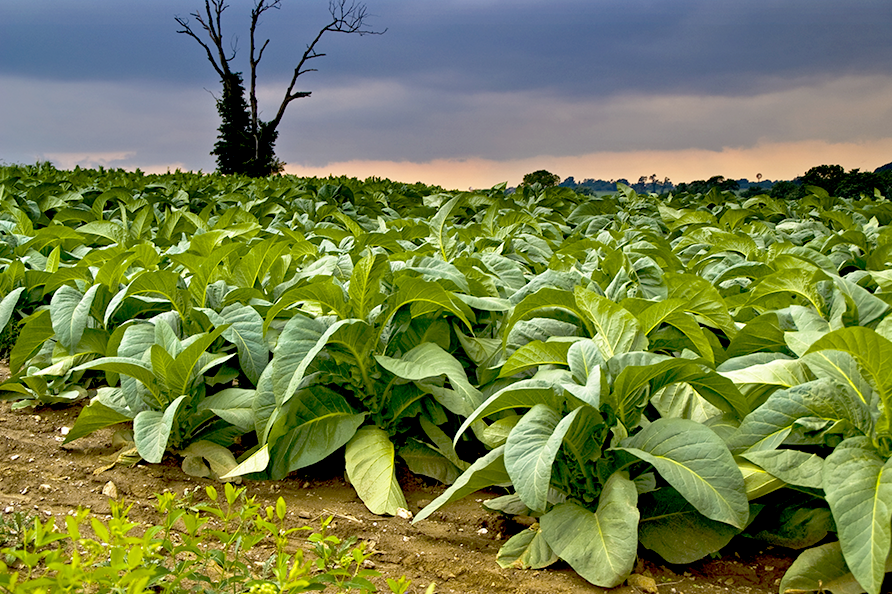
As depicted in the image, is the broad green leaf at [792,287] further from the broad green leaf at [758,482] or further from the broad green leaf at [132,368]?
the broad green leaf at [132,368]

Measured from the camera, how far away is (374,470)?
231 cm

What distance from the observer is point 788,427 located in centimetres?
175

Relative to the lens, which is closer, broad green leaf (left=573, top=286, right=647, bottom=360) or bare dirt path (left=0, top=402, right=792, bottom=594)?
bare dirt path (left=0, top=402, right=792, bottom=594)

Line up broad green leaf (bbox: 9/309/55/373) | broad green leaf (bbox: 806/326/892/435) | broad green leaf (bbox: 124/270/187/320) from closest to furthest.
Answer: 1. broad green leaf (bbox: 806/326/892/435)
2. broad green leaf (bbox: 124/270/187/320)
3. broad green leaf (bbox: 9/309/55/373)

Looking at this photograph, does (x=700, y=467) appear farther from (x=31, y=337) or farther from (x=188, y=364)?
(x=31, y=337)

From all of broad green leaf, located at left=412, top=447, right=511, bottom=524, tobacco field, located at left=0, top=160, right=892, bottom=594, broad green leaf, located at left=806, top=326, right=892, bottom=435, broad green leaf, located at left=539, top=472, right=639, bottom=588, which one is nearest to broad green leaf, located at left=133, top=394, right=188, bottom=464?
tobacco field, located at left=0, top=160, right=892, bottom=594

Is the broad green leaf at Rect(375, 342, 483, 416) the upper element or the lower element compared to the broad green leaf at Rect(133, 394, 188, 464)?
upper

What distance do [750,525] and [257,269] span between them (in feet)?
7.68

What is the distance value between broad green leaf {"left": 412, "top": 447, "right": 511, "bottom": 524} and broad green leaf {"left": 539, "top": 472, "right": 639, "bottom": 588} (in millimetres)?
197

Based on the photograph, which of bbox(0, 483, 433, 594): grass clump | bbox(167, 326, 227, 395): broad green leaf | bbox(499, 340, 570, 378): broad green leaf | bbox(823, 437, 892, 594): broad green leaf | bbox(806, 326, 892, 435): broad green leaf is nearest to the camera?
bbox(0, 483, 433, 594): grass clump

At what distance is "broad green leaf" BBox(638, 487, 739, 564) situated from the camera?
1.83 m

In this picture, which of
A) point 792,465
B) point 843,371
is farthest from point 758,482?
point 843,371

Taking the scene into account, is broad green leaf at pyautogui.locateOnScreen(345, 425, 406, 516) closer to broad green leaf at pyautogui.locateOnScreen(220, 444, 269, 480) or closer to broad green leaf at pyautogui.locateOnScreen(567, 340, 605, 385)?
broad green leaf at pyautogui.locateOnScreen(220, 444, 269, 480)

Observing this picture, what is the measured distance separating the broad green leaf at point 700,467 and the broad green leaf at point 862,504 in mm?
221
